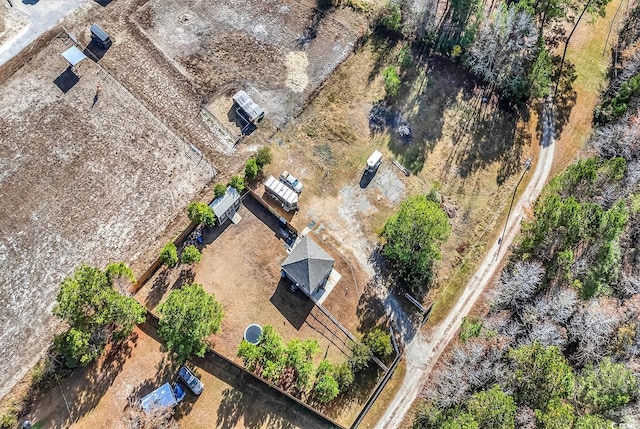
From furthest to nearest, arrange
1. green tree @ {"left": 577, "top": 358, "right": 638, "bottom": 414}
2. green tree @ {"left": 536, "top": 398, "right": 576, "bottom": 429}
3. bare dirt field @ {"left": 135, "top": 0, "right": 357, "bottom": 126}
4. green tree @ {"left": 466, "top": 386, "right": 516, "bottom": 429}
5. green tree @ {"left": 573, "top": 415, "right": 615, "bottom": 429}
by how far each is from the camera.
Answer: bare dirt field @ {"left": 135, "top": 0, "right": 357, "bottom": 126}, green tree @ {"left": 577, "top": 358, "right": 638, "bottom": 414}, green tree @ {"left": 466, "top": 386, "right": 516, "bottom": 429}, green tree @ {"left": 573, "top": 415, "right": 615, "bottom": 429}, green tree @ {"left": 536, "top": 398, "right": 576, "bottom": 429}

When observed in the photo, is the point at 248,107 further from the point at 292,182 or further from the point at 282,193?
the point at 282,193

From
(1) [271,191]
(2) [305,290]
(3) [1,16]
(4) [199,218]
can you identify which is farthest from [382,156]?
(3) [1,16]

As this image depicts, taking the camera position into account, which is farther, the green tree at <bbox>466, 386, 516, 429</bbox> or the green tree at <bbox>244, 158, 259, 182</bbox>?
the green tree at <bbox>244, 158, 259, 182</bbox>

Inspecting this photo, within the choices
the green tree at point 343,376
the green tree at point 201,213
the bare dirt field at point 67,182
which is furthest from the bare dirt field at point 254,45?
the green tree at point 343,376

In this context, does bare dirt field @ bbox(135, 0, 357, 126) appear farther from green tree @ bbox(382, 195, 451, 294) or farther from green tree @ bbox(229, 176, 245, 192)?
green tree @ bbox(382, 195, 451, 294)

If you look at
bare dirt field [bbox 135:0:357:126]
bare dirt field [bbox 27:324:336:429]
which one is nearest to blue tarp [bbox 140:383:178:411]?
bare dirt field [bbox 27:324:336:429]

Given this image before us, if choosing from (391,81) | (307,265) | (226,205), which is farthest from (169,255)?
(391,81)
